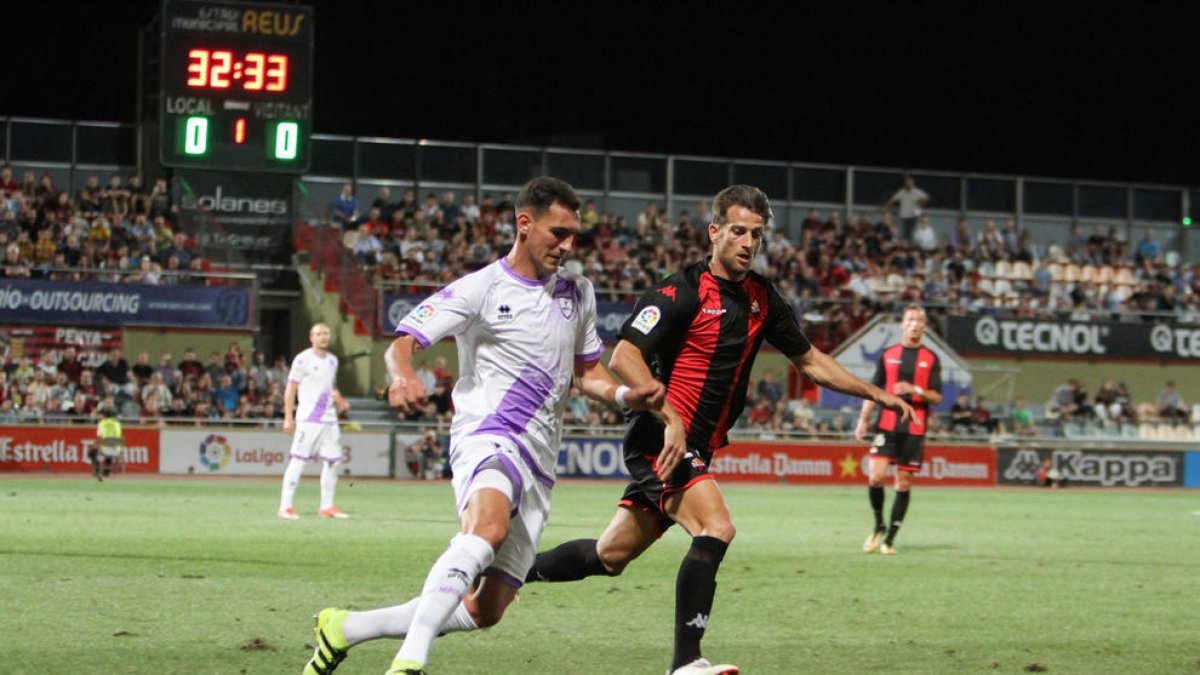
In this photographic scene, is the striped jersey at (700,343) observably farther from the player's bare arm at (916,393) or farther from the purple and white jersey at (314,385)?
the purple and white jersey at (314,385)

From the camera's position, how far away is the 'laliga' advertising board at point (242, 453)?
30.7 m

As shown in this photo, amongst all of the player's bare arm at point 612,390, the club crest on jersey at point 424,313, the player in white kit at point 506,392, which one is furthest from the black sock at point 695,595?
the club crest on jersey at point 424,313

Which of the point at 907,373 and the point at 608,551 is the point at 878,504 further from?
the point at 608,551

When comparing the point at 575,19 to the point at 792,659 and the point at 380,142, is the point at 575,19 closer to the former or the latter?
the point at 380,142

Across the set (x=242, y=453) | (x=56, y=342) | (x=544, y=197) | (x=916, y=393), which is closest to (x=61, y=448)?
(x=242, y=453)

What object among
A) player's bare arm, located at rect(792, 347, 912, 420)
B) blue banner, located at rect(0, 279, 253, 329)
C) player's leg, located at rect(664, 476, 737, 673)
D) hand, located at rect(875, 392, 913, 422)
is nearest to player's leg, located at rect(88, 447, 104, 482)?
blue banner, located at rect(0, 279, 253, 329)

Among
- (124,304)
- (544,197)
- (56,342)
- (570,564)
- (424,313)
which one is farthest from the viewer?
(124,304)

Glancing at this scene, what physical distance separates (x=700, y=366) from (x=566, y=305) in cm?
117

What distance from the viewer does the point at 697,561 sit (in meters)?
7.48

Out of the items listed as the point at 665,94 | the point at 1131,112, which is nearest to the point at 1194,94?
the point at 1131,112

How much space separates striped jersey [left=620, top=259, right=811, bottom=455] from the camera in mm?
7918

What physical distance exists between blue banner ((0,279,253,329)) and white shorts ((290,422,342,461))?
604 inches

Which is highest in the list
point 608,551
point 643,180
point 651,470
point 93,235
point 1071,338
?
point 643,180

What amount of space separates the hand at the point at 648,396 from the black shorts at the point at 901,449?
951 centimetres
